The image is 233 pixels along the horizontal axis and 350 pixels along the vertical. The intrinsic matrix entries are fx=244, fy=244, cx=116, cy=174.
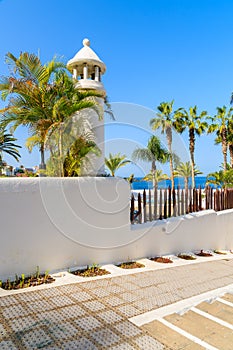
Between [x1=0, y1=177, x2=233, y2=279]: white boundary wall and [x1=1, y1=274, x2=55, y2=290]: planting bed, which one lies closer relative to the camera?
[x1=1, y1=274, x2=55, y2=290]: planting bed

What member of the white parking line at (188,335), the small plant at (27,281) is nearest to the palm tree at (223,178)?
the small plant at (27,281)

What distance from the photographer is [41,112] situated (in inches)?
228

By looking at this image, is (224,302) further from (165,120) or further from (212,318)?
(165,120)

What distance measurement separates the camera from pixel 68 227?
5.32m

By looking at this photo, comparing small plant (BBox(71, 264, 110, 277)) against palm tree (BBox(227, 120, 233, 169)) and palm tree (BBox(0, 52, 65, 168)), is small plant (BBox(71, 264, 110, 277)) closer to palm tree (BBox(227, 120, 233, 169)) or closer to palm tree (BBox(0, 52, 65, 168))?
palm tree (BBox(0, 52, 65, 168))

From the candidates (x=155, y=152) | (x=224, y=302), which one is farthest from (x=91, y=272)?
(x=155, y=152)

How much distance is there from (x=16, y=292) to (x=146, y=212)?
4.16 meters

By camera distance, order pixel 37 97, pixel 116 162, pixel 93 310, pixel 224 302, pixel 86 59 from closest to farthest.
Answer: pixel 93 310 < pixel 224 302 < pixel 37 97 < pixel 86 59 < pixel 116 162

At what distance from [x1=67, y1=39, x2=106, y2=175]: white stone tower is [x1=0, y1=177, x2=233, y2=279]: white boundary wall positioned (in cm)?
85

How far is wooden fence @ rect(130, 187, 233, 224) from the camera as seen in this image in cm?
713

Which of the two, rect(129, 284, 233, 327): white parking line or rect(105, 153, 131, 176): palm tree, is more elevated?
rect(105, 153, 131, 176): palm tree

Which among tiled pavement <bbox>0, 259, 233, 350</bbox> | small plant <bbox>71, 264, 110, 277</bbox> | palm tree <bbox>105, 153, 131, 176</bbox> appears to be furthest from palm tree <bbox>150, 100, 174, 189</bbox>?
tiled pavement <bbox>0, 259, 233, 350</bbox>

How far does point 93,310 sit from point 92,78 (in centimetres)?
615

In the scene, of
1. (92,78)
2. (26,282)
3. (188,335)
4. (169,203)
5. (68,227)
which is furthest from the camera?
(169,203)
